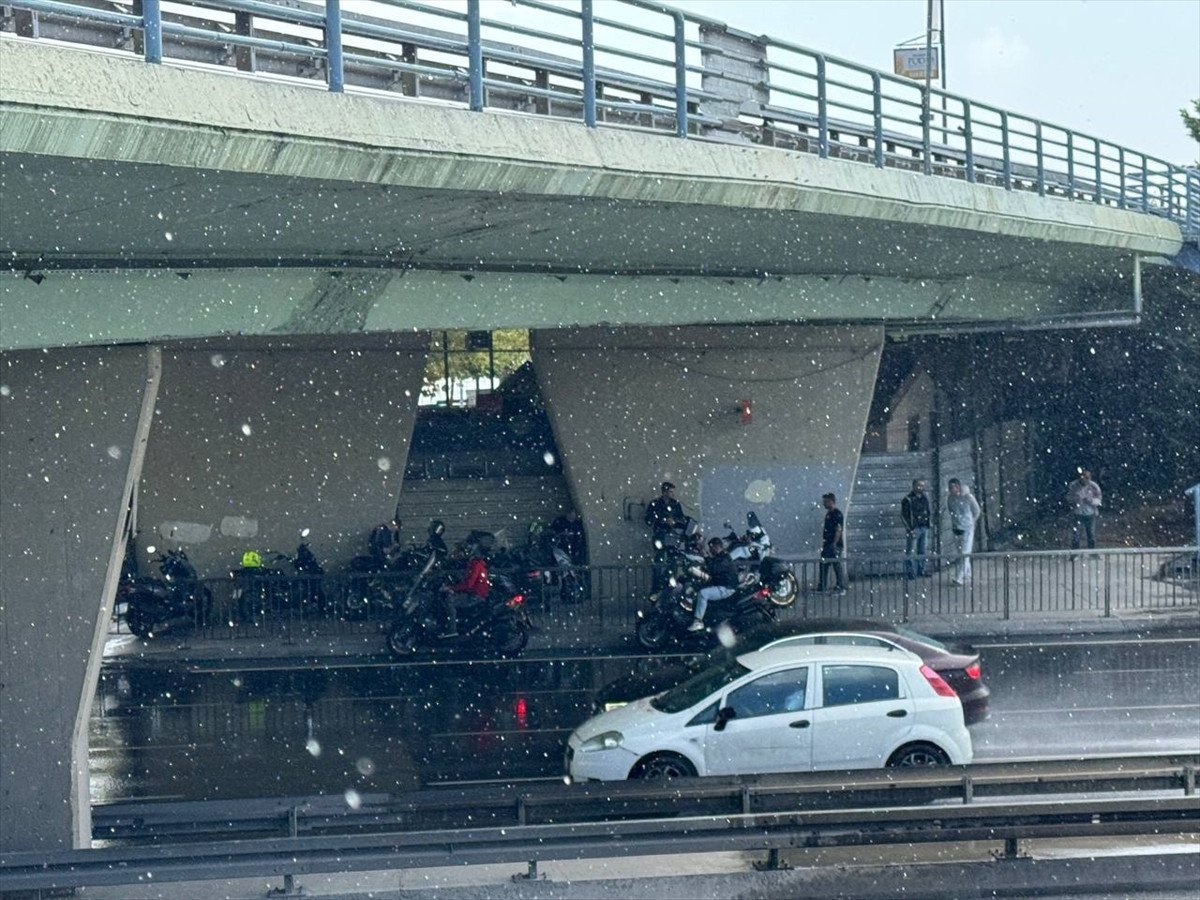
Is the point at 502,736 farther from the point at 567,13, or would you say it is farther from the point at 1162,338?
the point at 1162,338

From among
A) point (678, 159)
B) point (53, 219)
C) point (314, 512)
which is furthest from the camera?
point (314, 512)

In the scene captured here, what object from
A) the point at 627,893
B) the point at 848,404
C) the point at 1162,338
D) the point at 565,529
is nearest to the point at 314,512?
the point at 565,529

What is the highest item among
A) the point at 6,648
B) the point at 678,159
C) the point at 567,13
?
the point at 567,13

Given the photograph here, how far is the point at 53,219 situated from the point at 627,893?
224 inches

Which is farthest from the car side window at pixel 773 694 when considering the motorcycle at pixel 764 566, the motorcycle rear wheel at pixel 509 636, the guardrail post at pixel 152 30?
the motorcycle at pixel 764 566

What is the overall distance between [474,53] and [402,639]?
1039 centimetres

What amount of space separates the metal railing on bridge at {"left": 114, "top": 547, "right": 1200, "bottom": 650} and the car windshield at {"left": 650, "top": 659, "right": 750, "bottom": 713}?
7448 millimetres

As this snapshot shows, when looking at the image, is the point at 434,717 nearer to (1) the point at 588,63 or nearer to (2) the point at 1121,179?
(1) the point at 588,63

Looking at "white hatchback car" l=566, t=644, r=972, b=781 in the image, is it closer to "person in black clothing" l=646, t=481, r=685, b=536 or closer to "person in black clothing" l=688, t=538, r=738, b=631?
"person in black clothing" l=688, t=538, r=738, b=631

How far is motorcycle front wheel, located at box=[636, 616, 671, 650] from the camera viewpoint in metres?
20.6

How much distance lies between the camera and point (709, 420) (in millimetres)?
25234

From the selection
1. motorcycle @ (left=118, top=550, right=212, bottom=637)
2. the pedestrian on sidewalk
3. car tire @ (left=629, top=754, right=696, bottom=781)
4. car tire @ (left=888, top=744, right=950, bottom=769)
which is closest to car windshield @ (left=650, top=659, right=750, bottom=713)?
car tire @ (left=629, top=754, right=696, bottom=781)

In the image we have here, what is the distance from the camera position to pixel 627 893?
1087cm

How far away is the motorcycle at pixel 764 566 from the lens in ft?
70.6
